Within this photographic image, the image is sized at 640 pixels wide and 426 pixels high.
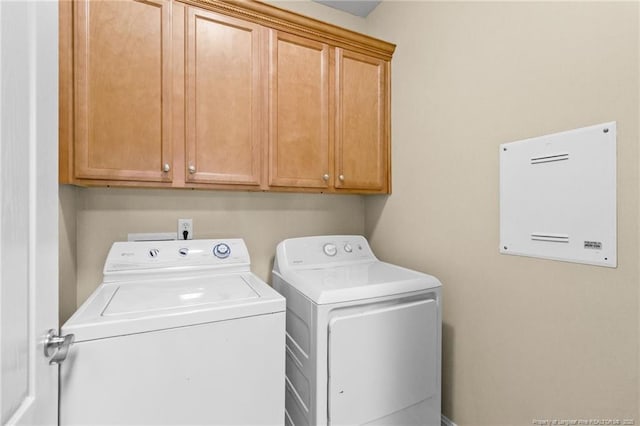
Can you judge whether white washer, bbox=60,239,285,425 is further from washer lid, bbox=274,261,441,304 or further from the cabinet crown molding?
the cabinet crown molding

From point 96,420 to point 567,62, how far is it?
7.06 feet

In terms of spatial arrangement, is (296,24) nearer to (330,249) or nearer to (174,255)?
(330,249)

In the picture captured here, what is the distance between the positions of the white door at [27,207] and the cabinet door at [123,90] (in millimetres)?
665

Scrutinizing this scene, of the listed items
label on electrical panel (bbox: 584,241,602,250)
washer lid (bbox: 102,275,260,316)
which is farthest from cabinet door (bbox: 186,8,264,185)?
label on electrical panel (bbox: 584,241,602,250)

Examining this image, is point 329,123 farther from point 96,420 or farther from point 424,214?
point 96,420

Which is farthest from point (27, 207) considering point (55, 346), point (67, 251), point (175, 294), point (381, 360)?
point (381, 360)

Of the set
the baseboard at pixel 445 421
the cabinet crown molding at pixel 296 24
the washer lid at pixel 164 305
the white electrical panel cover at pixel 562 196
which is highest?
the cabinet crown molding at pixel 296 24

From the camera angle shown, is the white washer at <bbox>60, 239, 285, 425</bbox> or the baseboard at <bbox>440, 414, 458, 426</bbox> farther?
the baseboard at <bbox>440, 414, 458, 426</bbox>

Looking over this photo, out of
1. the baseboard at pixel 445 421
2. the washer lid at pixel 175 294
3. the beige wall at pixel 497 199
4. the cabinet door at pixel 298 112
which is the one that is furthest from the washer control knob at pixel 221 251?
the baseboard at pixel 445 421

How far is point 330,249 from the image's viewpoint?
204 centimetres

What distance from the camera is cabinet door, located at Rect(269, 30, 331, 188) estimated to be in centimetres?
179

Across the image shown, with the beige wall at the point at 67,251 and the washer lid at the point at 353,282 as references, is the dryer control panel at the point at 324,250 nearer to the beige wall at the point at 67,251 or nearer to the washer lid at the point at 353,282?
the washer lid at the point at 353,282

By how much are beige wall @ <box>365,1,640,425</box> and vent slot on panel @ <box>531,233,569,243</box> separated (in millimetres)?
97

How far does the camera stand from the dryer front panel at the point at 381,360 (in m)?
1.35
